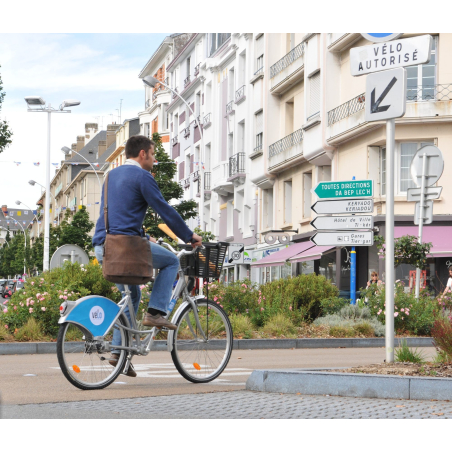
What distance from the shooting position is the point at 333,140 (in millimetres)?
29406

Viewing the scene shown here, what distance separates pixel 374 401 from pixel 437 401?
47 cm

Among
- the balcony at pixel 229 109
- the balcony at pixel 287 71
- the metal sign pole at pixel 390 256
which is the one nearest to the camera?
the metal sign pole at pixel 390 256

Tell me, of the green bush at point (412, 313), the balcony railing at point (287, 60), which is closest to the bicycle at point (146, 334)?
the green bush at point (412, 313)

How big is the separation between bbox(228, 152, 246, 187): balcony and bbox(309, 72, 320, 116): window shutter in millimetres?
10157

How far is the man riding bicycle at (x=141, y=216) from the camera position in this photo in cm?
700

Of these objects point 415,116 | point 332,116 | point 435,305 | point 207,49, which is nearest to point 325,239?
point 435,305

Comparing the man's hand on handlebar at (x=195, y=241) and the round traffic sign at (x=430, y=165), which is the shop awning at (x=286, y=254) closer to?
the round traffic sign at (x=430, y=165)

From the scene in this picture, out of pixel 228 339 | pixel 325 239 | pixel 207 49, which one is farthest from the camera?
pixel 207 49

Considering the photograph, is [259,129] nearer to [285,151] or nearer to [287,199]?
[287,199]

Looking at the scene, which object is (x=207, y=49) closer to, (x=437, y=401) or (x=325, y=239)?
(x=325, y=239)

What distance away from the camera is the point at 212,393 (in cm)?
697

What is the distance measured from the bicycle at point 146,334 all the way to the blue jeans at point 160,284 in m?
0.06

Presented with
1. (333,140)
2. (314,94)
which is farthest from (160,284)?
(314,94)

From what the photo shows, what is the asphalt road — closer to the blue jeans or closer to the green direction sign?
the blue jeans
